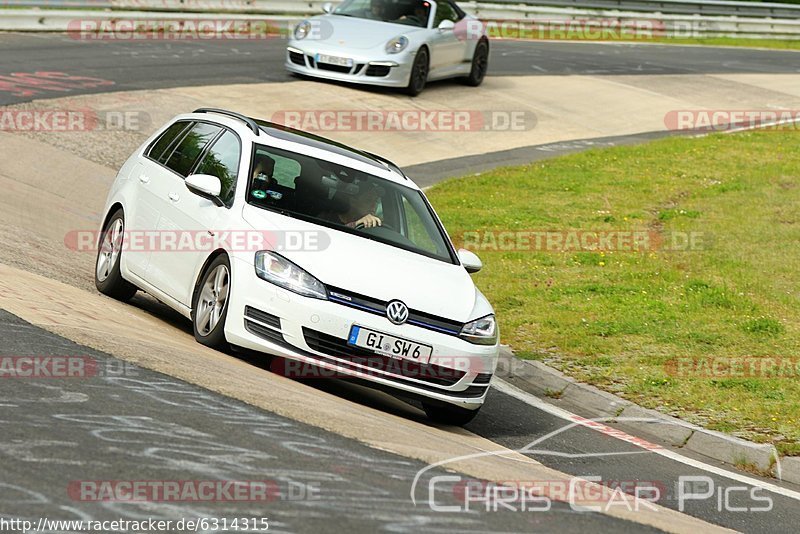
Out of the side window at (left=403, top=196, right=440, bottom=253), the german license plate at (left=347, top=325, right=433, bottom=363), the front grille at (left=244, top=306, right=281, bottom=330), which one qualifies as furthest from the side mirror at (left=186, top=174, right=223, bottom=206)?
the german license plate at (left=347, top=325, right=433, bottom=363)

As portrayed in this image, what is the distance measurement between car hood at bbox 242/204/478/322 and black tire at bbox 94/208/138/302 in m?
1.80

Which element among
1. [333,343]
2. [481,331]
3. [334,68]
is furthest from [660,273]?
[334,68]

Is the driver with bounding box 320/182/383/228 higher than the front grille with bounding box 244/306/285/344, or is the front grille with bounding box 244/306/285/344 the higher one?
the driver with bounding box 320/182/383/228

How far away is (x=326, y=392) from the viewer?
8.43 metres

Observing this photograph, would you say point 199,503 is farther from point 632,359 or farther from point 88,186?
point 88,186

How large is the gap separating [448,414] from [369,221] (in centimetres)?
161

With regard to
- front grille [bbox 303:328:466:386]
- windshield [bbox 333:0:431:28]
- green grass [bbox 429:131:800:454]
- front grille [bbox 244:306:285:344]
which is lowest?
green grass [bbox 429:131:800:454]

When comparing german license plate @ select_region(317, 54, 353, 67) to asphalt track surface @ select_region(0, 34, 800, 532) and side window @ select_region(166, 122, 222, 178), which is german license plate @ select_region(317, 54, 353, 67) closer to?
side window @ select_region(166, 122, 222, 178)

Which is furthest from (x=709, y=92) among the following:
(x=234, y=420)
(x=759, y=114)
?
(x=234, y=420)

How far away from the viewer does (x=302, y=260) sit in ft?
27.3

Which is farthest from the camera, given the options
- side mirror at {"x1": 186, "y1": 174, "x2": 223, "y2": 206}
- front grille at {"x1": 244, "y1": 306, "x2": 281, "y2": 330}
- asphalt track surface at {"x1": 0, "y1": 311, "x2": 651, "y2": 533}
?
side mirror at {"x1": 186, "y1": 174, "x2": 223, "y2": 206}

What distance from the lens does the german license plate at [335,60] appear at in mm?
21906

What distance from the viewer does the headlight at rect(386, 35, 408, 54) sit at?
22047 millimetres

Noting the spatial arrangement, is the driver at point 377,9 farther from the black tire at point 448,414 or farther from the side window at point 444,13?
the black tire at point 448,414
